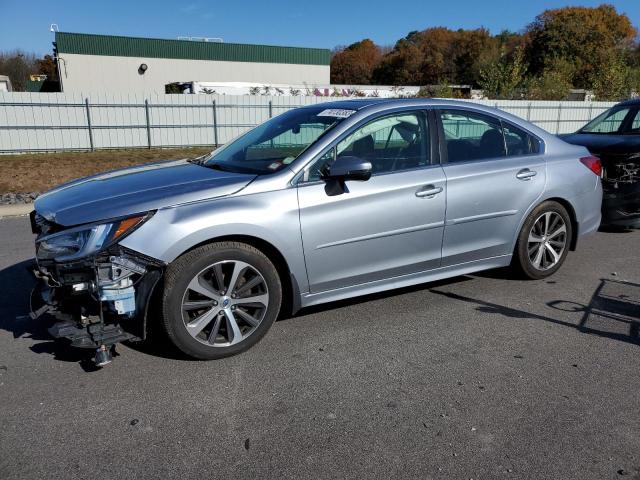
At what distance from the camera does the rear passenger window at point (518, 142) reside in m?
4.90

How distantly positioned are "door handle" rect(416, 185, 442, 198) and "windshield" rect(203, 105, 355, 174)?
0.81 m

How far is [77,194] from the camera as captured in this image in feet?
12.3

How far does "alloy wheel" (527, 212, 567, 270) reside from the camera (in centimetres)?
501

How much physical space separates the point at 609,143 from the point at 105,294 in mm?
6312

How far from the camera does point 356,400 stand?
123 inches

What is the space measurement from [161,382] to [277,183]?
1.46 m

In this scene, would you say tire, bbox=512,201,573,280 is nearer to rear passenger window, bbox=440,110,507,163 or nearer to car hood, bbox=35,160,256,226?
rear passenger window, bbox=440,110,507,163

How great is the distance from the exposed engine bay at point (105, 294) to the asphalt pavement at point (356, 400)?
30 cm

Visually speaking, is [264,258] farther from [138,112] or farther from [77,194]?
[138,112]

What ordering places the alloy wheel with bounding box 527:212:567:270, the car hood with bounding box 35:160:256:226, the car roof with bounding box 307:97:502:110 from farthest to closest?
the alloy wheel with bounding box 527:212:567:270 < the car roof with bounding box 307:97:502:110 < the car hood with bounding box 35:160:256:226

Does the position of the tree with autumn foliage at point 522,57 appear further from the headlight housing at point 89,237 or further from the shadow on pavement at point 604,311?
the headlight housing at point 89,237

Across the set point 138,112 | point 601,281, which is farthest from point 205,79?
point 601,281

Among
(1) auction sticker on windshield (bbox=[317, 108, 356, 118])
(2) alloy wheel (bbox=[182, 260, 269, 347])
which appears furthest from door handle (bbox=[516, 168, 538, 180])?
(2) alloy wheel (bbox=[182, 260, 269, 347])

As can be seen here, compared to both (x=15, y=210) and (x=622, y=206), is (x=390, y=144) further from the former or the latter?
(x=15, y=210)
